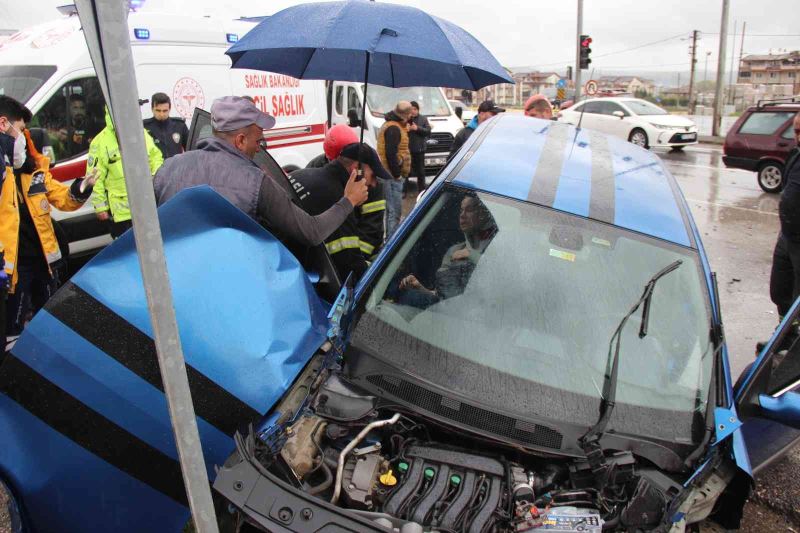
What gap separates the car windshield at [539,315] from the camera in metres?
2.22

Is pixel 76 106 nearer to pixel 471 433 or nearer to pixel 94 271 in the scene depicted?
pixel 94 271

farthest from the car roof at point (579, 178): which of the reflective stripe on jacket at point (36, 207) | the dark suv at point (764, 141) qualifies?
the dark suv at point (764, 141)

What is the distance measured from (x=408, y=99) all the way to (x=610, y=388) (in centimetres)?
1047

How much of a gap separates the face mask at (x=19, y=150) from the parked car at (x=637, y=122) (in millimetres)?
15022

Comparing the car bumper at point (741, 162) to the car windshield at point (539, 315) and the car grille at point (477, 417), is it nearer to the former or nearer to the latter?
the car windshield at point (539, 315)

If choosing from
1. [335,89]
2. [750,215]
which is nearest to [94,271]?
[335,89]

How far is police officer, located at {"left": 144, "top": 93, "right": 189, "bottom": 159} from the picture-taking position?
6.07 m

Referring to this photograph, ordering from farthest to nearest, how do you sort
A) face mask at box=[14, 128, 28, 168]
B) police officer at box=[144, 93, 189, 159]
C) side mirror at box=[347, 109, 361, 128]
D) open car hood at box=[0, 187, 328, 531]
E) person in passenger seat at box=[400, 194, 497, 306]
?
side mirror at box=[347, 109, 361, 128] → police officer at box=[144, 93, 189, 159] → face mask at box=[14, 128, 28, 168] → person in passenger seat at box=[400, 194, 497, 306] → open car hood at box=[0, 187, 328, 531]

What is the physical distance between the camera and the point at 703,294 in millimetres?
2533

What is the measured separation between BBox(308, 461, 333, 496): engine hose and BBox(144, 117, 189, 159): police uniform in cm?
483

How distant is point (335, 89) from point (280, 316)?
9.41 meters

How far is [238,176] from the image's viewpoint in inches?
112

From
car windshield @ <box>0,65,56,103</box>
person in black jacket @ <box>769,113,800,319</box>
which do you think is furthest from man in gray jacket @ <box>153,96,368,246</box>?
car windshield @ <box>0,65,56,103</box>

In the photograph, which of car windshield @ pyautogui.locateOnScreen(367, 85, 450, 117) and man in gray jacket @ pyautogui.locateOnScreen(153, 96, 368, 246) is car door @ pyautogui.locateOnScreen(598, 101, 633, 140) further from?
man in gray jacket @ pyautogui.locateOnScreen(153, 96, 368, 246)
